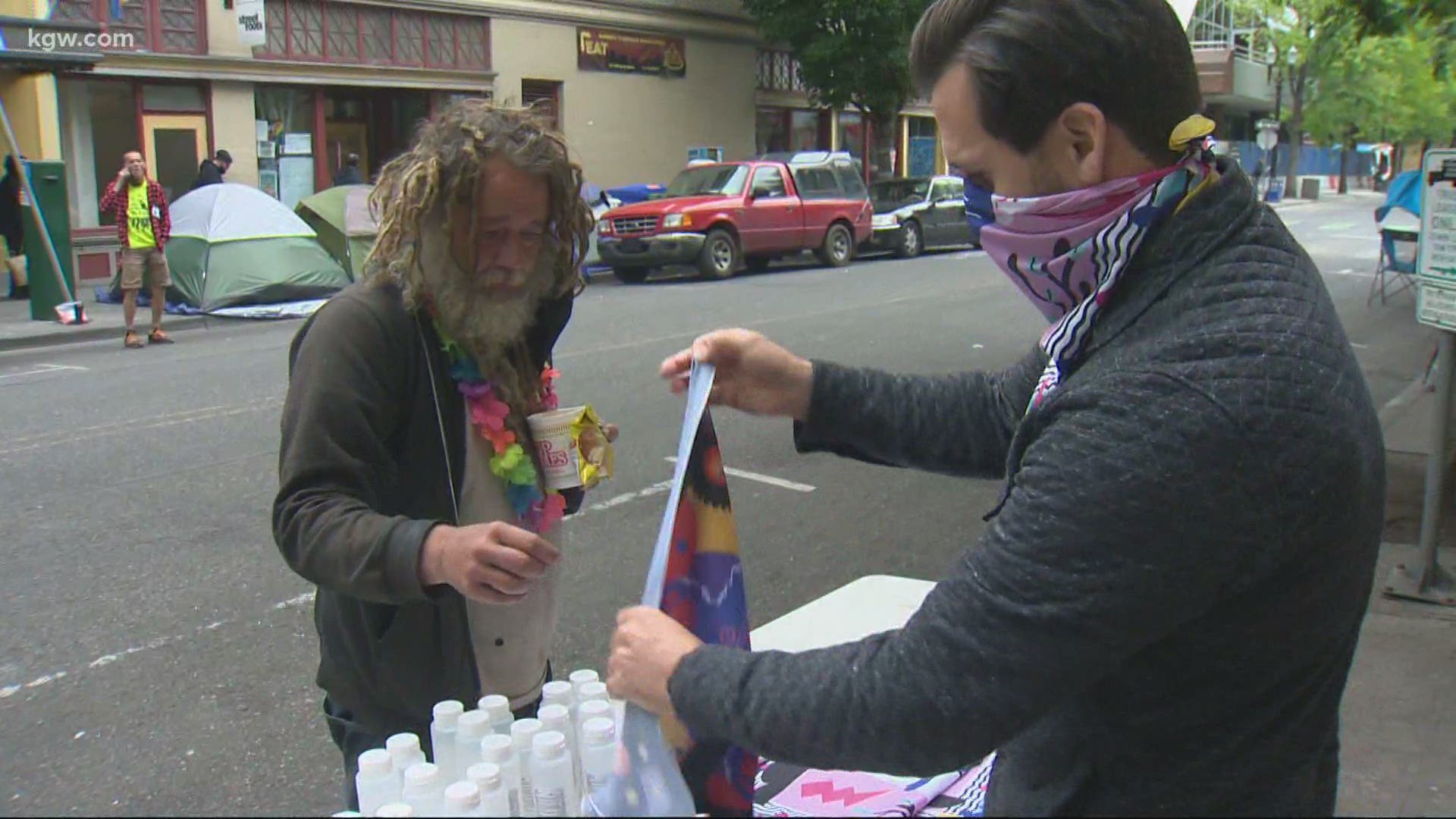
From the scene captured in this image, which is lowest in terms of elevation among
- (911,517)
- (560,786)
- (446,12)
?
(911,517)

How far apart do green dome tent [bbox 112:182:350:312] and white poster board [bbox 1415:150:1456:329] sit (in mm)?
12855

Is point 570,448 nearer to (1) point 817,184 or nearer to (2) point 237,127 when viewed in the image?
(2) point 237,127

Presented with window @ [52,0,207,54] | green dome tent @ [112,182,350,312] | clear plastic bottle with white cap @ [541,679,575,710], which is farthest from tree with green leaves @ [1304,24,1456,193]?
clear plastic bottle with white cap @ [541,679,575,710]

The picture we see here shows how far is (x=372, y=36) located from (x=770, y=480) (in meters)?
17.2

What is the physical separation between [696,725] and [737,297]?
49.8 feet

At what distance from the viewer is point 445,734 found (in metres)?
1.98

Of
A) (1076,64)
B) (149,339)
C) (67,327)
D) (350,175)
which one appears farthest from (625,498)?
(350,175)

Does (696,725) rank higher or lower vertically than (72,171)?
lower

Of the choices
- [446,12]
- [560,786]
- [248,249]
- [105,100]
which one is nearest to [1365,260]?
[446,12]

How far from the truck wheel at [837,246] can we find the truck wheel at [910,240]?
2113mm

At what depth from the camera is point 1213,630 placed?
1341 millimetres

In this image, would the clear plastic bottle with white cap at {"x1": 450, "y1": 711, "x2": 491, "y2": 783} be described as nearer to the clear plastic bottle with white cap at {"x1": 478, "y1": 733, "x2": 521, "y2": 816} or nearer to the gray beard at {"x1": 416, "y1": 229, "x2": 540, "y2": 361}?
the clear plastic bottle with white cap at {"x1": 478, "y1": 733, "x2": 521, "y2": 816}

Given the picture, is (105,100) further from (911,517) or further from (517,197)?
(517,197)

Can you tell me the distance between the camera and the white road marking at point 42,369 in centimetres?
1109
